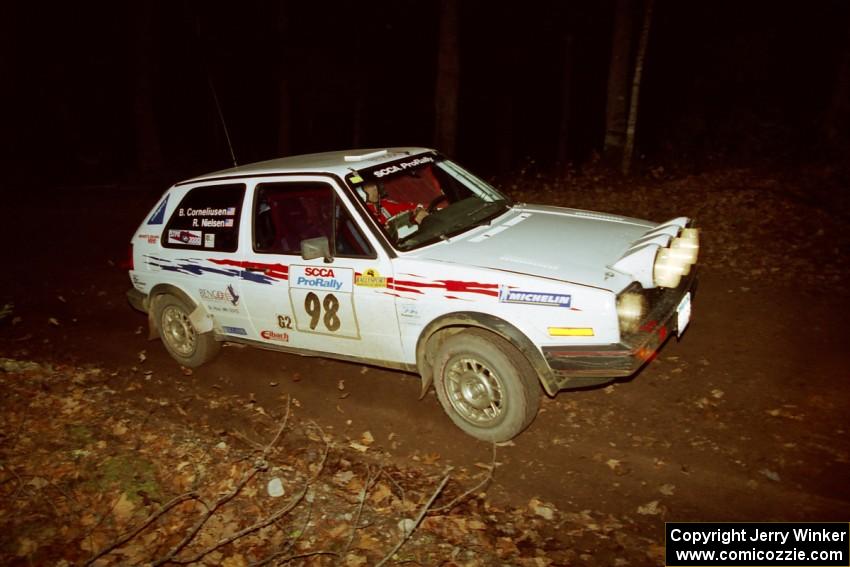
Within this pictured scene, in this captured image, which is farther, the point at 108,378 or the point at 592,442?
the point at 108,378

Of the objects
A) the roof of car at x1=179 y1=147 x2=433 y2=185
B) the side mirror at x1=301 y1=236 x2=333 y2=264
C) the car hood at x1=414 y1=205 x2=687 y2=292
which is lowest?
the side mirror at x1=301 y1=236 x2=333 y2=264

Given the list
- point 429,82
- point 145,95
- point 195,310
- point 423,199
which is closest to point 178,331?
point 195,310

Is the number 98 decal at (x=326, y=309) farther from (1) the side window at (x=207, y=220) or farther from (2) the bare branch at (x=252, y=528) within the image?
(2) the bare branch at (x=252, y=528)

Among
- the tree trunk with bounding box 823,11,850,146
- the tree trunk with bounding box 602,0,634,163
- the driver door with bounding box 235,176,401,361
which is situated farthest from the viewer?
the tree trunk with bounding box 823,11,850,146

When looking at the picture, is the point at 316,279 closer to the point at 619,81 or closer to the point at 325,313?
the point at 325,313

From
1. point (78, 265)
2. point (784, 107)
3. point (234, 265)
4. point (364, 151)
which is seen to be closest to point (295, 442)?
point (234, 265)

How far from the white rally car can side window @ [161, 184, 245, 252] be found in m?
0.02

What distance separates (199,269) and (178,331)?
3.03 feet

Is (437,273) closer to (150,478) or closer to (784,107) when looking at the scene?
(150,478)

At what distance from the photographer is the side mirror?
4.34 m

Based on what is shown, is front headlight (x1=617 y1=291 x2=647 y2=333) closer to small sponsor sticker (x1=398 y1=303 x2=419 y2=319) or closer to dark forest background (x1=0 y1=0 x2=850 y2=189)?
small sponsor sticker (x1=398 y1=303 x2=419 y2=319)

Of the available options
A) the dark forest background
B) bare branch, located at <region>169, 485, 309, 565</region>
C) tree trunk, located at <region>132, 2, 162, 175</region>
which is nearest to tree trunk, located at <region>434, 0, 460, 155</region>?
the dark forest background

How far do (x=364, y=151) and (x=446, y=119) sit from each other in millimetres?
8323

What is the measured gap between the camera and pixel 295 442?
4.57m
